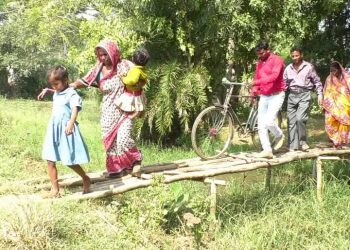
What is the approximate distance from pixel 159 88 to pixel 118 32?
1.57 m

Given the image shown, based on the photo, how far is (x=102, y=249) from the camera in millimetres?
4270

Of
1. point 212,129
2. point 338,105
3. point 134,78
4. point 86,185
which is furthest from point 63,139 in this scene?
point 338,105

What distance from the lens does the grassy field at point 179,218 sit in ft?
13.5

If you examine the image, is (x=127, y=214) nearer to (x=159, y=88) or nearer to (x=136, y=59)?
(x=136, y=59)

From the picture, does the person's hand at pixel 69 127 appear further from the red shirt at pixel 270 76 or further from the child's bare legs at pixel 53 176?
the red shirt at pixel 270 76

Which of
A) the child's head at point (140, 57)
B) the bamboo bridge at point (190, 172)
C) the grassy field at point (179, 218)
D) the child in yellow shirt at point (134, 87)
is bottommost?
the grassy field at point (179, 218)

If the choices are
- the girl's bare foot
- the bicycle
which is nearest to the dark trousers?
the bicycle

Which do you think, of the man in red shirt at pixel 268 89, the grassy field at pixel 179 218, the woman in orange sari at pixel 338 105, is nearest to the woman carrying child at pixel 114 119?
the grassy field at pixel 179 218

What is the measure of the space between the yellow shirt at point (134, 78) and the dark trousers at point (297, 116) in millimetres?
2596

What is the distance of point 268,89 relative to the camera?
20.3ft

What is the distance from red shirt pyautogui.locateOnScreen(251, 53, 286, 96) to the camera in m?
6.14

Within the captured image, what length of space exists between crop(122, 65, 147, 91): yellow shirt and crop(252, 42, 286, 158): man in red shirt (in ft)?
5.68

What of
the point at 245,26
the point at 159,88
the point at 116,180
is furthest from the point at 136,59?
the point at 245,26

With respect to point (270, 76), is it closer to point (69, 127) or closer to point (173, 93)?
point (69, 127)
